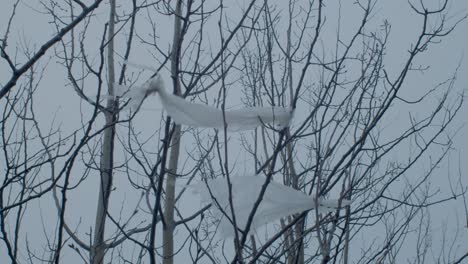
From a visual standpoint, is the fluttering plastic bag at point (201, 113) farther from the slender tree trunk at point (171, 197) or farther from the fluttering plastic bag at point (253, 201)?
the slender tree trunk at point (171, 197)

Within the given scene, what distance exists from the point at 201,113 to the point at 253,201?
16.8 inches

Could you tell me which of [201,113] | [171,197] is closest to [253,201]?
[201,113]

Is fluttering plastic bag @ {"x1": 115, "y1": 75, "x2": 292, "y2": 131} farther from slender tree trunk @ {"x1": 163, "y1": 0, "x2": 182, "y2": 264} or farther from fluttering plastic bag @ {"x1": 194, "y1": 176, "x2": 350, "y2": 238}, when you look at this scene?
slender tree trunk @ {"x1": 163, "y1": 0, "x2": 182, "y2": 264}

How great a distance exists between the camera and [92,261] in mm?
2578

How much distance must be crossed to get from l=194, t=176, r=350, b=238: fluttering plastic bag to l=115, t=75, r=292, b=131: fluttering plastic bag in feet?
0.79

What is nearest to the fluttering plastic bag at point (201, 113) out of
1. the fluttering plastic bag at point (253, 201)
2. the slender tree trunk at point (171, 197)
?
the fluttering plastic bag at point (253, 201)

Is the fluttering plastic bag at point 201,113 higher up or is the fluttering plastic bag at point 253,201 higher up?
the fluttering plastic bag at point 201,113

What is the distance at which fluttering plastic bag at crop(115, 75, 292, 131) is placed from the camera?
7.75ft

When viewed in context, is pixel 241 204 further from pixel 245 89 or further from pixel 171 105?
pixel 245 89

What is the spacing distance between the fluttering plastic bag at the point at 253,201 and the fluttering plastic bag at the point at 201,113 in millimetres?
240

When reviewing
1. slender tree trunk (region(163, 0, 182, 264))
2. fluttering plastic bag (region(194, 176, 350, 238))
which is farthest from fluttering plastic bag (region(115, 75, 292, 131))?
slender tree trunk (region(163, 0, 182, 264))

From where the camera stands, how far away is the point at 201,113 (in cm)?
237

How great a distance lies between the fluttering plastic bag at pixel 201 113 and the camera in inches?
93.0

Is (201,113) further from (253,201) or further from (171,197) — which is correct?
(171,197)
